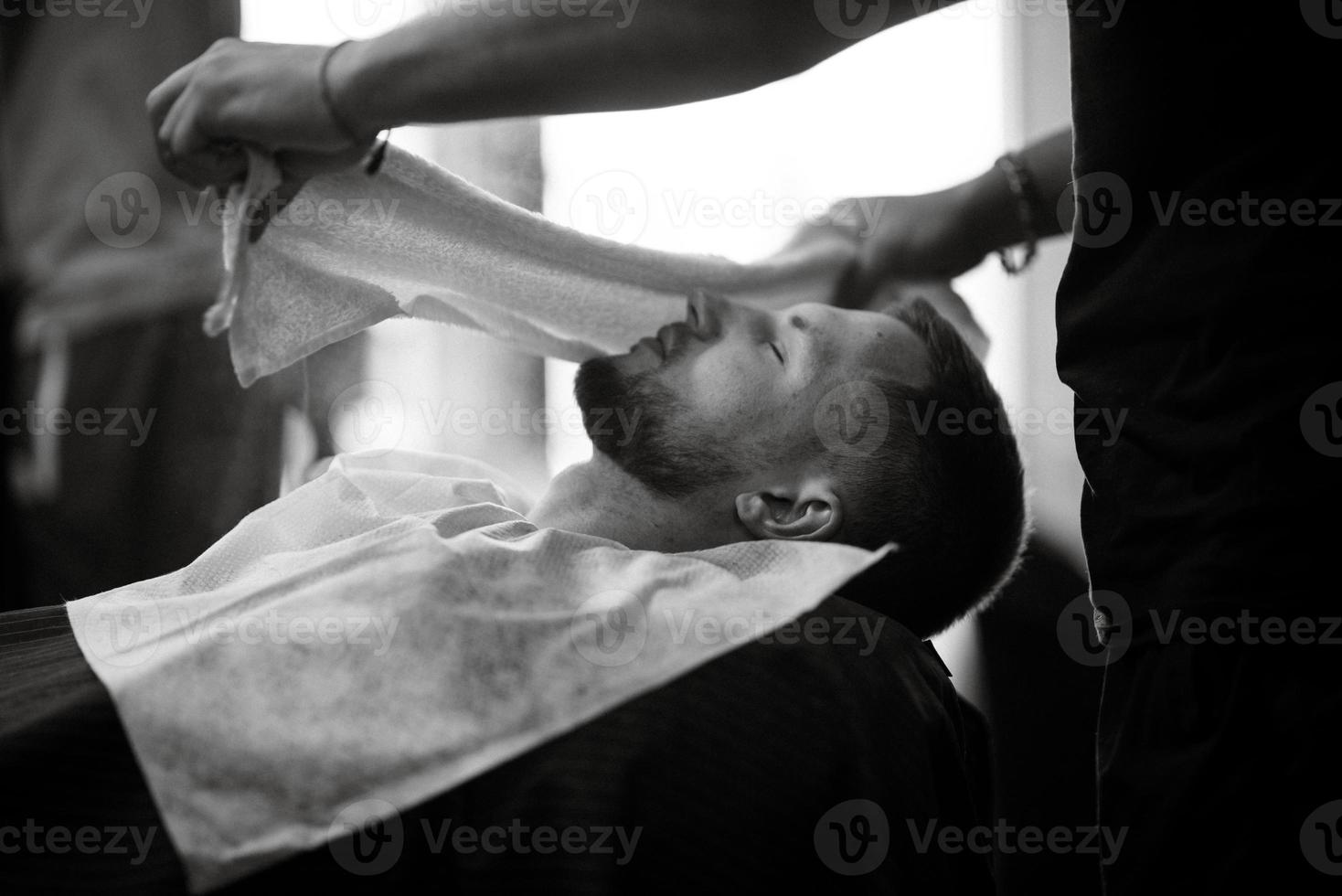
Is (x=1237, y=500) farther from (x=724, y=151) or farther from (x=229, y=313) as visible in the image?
(x=724, y=151)

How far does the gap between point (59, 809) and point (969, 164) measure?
6.99 feet

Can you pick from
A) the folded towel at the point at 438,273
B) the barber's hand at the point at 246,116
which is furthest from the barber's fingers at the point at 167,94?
the folded towel at the point at 438,273

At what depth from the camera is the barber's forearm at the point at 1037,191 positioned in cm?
151

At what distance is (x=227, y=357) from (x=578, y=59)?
4.62ft

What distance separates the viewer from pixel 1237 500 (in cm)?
78

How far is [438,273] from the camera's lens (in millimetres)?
1426

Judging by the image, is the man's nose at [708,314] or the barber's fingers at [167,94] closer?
the barber's fingers at [167,94]

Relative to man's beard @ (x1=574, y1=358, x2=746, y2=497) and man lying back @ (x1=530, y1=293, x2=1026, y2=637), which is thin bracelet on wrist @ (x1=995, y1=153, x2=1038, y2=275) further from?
man's beard @ (x1=574, y1=358, x2=746, y2=497)

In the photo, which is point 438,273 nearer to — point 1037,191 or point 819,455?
point 819,455

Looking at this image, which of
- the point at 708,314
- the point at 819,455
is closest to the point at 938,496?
the point at 819,455

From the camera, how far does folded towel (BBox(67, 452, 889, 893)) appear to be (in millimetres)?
782

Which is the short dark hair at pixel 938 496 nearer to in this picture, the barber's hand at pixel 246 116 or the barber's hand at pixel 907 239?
the barber's hand at pixel 907 239

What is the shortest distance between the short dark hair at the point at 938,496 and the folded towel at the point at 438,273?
1.17 ft

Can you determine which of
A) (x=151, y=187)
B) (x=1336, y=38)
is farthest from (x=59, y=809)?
(x=151, y=187)
